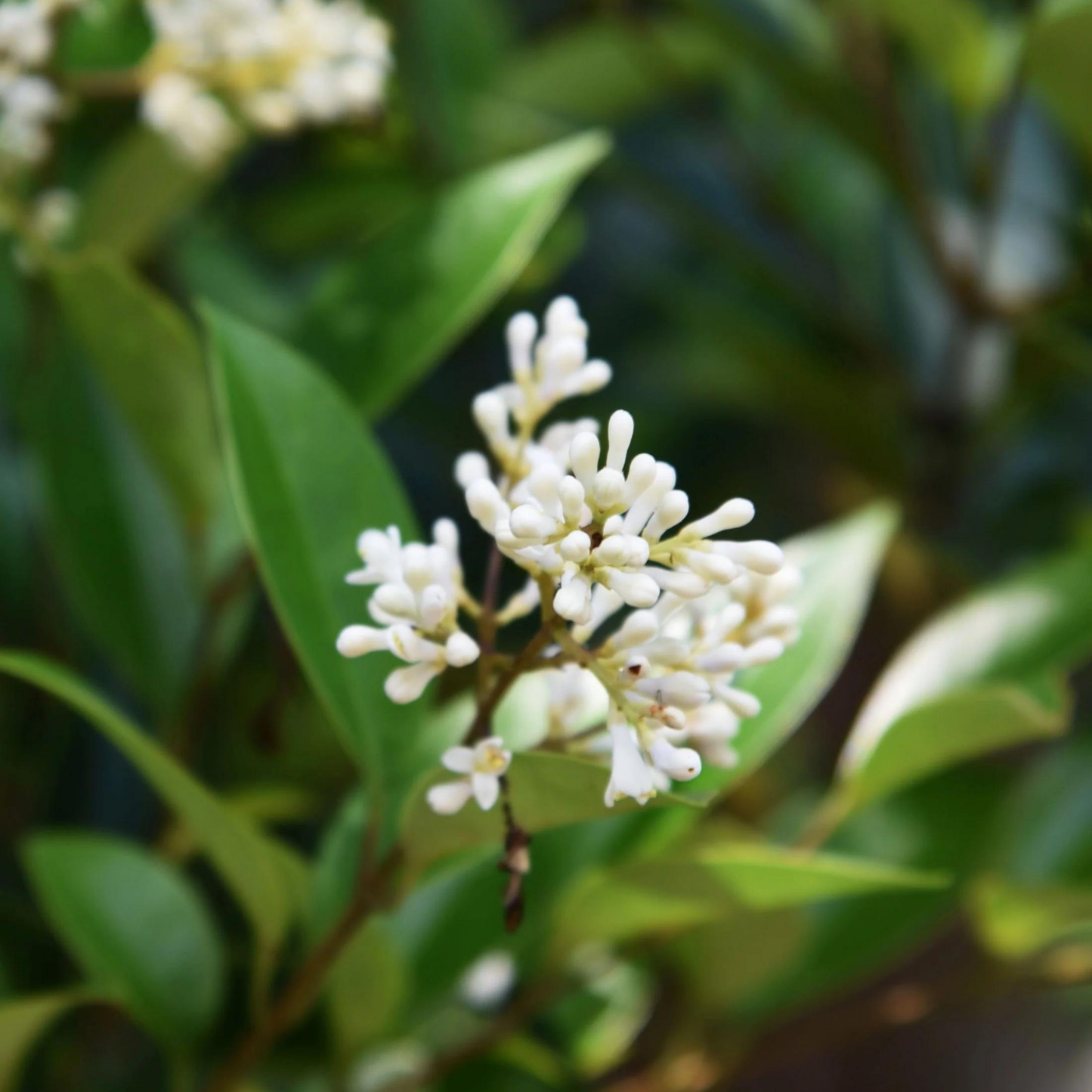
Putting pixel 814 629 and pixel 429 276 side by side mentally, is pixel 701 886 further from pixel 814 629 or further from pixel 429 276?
pixel 429 276

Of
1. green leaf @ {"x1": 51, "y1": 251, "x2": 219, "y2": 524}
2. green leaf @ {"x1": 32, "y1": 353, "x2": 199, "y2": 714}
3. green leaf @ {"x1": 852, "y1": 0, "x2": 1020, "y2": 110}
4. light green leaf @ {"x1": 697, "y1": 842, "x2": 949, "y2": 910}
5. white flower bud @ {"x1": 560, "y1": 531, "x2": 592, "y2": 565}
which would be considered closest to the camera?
white flower bud @ {"x1": 560, "y1": 531, "x2": 592, "y2": 565}

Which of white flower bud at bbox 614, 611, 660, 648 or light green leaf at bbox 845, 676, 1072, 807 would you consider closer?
white flower bud at bbox 614, 611, 660, 648

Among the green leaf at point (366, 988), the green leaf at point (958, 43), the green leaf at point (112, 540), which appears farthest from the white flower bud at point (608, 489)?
the green leaf at point (958, 43)

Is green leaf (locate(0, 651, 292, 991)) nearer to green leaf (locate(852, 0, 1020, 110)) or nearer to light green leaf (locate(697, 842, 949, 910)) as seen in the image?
light green leaf (locate(697, 842, 949, 910))

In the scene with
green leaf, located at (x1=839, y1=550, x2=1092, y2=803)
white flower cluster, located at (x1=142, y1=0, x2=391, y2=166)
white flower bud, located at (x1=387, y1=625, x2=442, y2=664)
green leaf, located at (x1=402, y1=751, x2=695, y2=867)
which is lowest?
green leaf, located at (x1=839, y1=550, x2=1092, y2=803)

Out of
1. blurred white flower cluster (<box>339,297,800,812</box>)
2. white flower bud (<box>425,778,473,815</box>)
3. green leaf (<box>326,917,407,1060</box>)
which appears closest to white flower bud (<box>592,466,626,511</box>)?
blurred white flower cluster (<box>339,297,800,812</box>)

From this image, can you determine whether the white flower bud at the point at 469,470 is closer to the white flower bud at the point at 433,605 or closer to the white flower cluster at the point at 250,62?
the white flower bud at the point at 433,605

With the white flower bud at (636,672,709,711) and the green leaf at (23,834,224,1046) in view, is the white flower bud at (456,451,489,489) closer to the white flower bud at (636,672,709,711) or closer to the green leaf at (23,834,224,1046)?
the white flower bud at (636,672,709,711)

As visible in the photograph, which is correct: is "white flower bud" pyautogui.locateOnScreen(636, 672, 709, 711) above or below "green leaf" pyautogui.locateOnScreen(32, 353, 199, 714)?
above

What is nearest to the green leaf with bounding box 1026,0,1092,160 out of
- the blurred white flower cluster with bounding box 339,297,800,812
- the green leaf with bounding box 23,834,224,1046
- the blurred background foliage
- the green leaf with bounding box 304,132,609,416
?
the blurred background foliage

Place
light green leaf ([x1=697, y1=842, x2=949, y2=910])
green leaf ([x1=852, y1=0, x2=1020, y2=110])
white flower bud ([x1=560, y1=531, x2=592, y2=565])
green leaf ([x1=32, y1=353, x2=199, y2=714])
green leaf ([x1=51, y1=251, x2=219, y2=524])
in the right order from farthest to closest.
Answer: green leaf ([x1=852, y1=0, x2=1020, y2=110])
green leaf ([x1=32, y1=353, x2=199, y2=714])
green leaf ([x1=51, y1=251, x2=219, y2=524])
light green leaf ([x1=697, y1=842, x2=949, y2=910])
white flower bud ([x1=560, y1=531, x2=592, y2=565])
